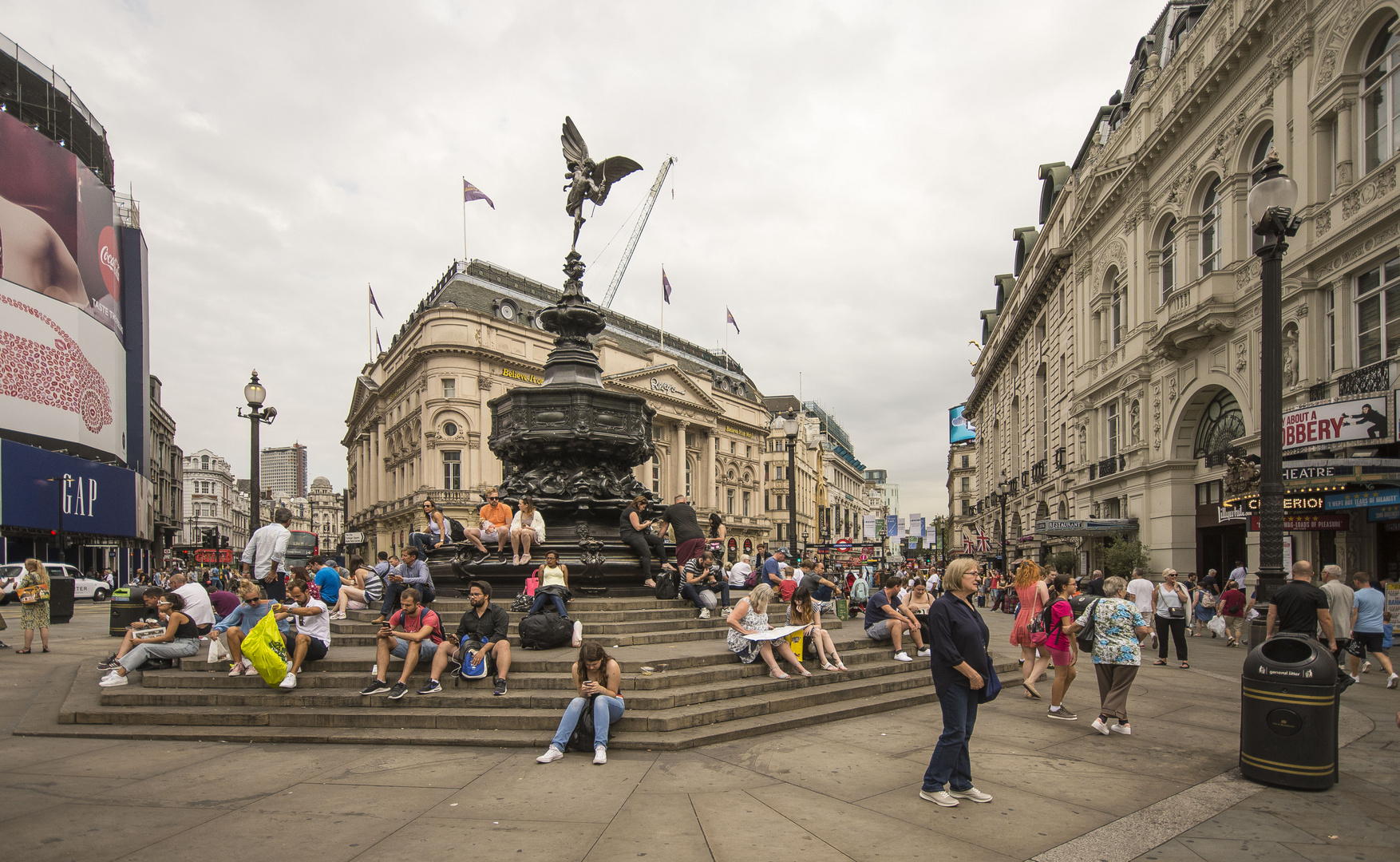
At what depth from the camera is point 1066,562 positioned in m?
31.9

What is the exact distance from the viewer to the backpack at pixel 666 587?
12016 millimetres

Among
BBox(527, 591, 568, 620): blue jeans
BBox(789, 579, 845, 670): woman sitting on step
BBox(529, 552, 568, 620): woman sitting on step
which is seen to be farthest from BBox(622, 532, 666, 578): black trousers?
BBox(789, 579, 845, 670): woman sitting on step

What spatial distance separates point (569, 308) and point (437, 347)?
43.3 m

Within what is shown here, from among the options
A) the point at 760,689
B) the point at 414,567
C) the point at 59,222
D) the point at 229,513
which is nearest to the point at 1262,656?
the point at 760,689

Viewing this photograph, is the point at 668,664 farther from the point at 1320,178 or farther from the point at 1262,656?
the point at 1320,178

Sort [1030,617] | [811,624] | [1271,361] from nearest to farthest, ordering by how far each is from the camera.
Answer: [1271,361]
[811,624]
[1030,617]

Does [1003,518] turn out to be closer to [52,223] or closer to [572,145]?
[572,145]

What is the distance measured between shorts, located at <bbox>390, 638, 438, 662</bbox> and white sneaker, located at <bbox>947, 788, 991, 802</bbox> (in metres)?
5.03

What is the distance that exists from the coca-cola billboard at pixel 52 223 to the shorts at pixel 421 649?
3750 centimetres

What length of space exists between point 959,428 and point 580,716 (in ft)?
274

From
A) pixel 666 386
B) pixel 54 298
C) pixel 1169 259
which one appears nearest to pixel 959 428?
→ pixel 666 386

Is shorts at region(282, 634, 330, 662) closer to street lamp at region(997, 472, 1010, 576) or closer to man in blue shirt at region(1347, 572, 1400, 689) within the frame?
man in blue shirt at region(1347, 572, 1400, 689)

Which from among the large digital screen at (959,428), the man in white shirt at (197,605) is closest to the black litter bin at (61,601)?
the man in white shirt at (197,605)

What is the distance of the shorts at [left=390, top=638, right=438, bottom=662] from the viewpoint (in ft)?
26.9
